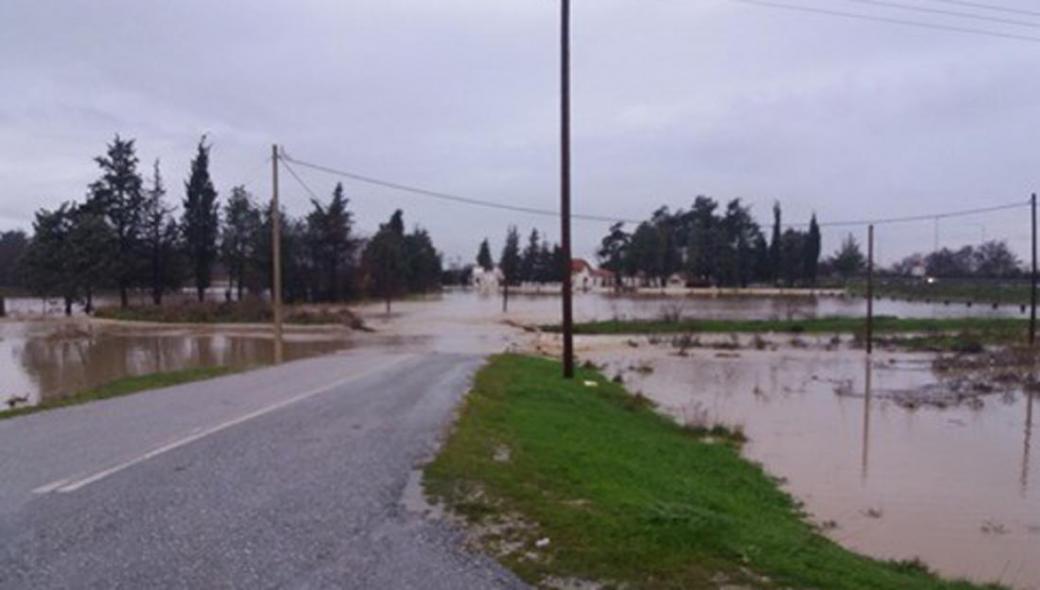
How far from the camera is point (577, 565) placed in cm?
628

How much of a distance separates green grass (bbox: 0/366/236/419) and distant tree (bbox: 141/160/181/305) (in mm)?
57620

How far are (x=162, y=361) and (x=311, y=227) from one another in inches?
2198

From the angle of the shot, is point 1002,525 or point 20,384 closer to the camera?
point 1002,525

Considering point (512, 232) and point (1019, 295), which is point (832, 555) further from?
point (512, 232)

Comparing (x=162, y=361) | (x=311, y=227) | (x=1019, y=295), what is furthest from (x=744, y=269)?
(x=162, y=361)

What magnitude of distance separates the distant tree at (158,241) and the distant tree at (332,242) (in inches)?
489

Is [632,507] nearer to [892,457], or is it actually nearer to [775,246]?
[892,457]

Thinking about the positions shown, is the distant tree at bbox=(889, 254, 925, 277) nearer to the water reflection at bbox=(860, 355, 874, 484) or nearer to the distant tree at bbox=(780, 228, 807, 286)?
the distant tree at bbox=(780, 228, 807, 286)

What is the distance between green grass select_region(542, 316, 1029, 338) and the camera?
193 ft

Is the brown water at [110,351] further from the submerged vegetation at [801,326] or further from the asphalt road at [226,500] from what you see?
the submerged vegetation at [801,326]

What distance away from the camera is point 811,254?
143875 millimetres

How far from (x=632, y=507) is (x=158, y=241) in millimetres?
80632

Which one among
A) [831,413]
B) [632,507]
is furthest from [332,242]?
[632,507]

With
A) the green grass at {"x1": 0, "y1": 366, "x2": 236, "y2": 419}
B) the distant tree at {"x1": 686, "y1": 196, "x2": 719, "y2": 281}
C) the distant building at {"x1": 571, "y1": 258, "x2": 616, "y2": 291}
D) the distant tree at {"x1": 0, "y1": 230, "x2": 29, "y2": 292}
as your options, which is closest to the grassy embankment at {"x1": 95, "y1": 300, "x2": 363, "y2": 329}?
the green grass at {"x1": 0, "y1": 366, "x2": 236, "y2": 419}
